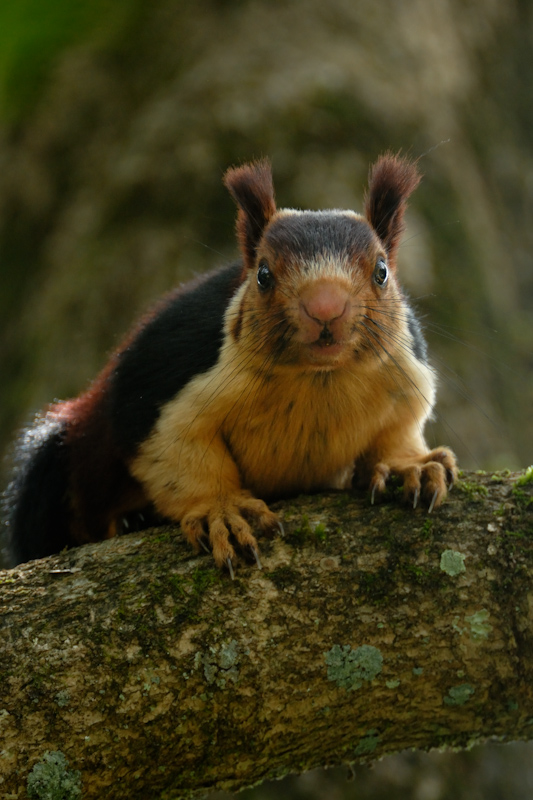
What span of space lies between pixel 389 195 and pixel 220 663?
6.89ft

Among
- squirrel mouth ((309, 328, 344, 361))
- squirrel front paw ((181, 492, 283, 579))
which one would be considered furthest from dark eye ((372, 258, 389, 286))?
squirrel front paw ((181, 492, 283, 579))

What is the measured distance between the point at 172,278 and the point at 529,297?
357cm

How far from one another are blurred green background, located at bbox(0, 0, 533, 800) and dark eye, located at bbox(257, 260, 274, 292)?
237 centimetres

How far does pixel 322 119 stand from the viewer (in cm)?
635

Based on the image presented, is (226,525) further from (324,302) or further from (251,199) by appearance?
(251,199)

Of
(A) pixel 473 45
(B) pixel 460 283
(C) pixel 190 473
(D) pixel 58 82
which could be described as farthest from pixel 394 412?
(A) pixel 473 45

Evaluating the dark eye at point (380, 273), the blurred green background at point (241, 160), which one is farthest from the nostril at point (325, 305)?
the blurred green background at point (241, 160)

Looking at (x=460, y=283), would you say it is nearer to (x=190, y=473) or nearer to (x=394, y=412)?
(x=394, y=412)

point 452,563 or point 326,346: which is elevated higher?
point 326,346

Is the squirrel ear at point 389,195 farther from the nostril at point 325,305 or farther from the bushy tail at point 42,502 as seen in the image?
the bushy tail at point 42,502

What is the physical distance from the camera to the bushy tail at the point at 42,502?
3859mm

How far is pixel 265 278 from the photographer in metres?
3.11

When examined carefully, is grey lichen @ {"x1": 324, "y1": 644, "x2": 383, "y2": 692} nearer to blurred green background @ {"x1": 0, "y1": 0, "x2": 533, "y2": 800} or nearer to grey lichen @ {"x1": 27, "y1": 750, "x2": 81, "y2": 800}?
grey lichen @ {"x1": 27, "y1": 750, "x2": 81, "y2": 800}

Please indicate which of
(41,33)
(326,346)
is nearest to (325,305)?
(326,346)
